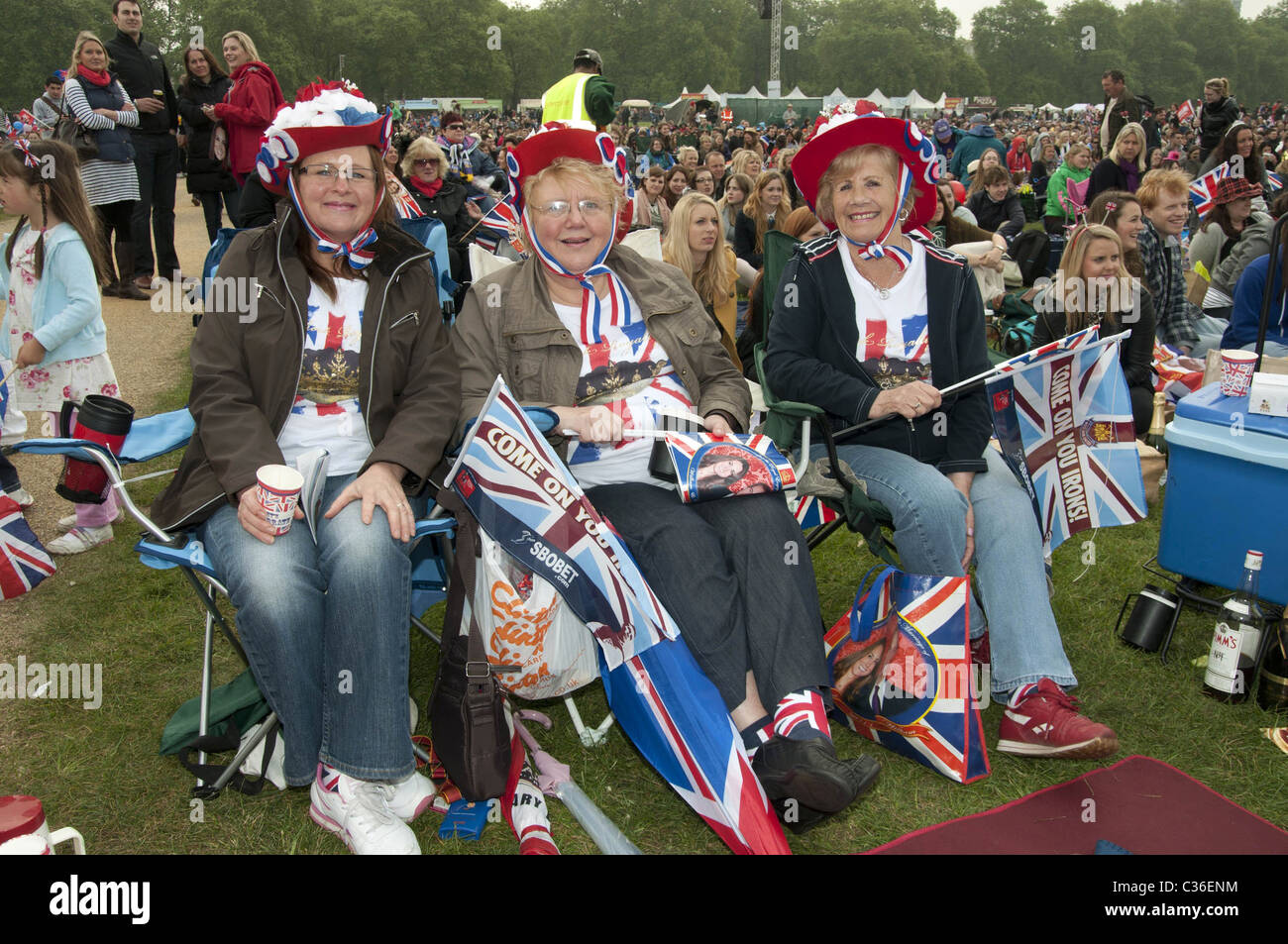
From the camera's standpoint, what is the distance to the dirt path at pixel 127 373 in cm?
446

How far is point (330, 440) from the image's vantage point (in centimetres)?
284

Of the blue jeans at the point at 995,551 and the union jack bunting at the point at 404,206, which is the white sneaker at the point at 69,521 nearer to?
the union jack bunting at the point at 404,206

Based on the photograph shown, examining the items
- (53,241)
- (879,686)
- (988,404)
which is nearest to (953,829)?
(879,686)

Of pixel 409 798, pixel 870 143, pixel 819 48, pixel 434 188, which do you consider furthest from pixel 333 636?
pixel 819 48

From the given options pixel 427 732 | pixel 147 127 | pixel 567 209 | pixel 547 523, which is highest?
pixel 147 127

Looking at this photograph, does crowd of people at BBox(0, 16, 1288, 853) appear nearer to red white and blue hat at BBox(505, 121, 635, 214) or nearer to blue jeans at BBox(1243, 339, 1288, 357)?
red white and blue hat at BBox(505, 121, 635, 214)

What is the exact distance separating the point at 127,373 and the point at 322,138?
498 centimetres

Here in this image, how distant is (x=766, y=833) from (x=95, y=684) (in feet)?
7.48

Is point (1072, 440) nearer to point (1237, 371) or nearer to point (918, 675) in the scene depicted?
point (1237, 371)

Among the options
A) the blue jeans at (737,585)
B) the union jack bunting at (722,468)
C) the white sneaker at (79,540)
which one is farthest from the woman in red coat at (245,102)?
the blue jeans at (737,585)

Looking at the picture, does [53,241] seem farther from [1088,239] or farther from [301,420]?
[1088,239]

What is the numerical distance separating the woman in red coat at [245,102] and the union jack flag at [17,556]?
4459mm

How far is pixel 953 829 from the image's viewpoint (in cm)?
260

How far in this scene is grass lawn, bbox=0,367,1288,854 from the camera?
8.50ft
